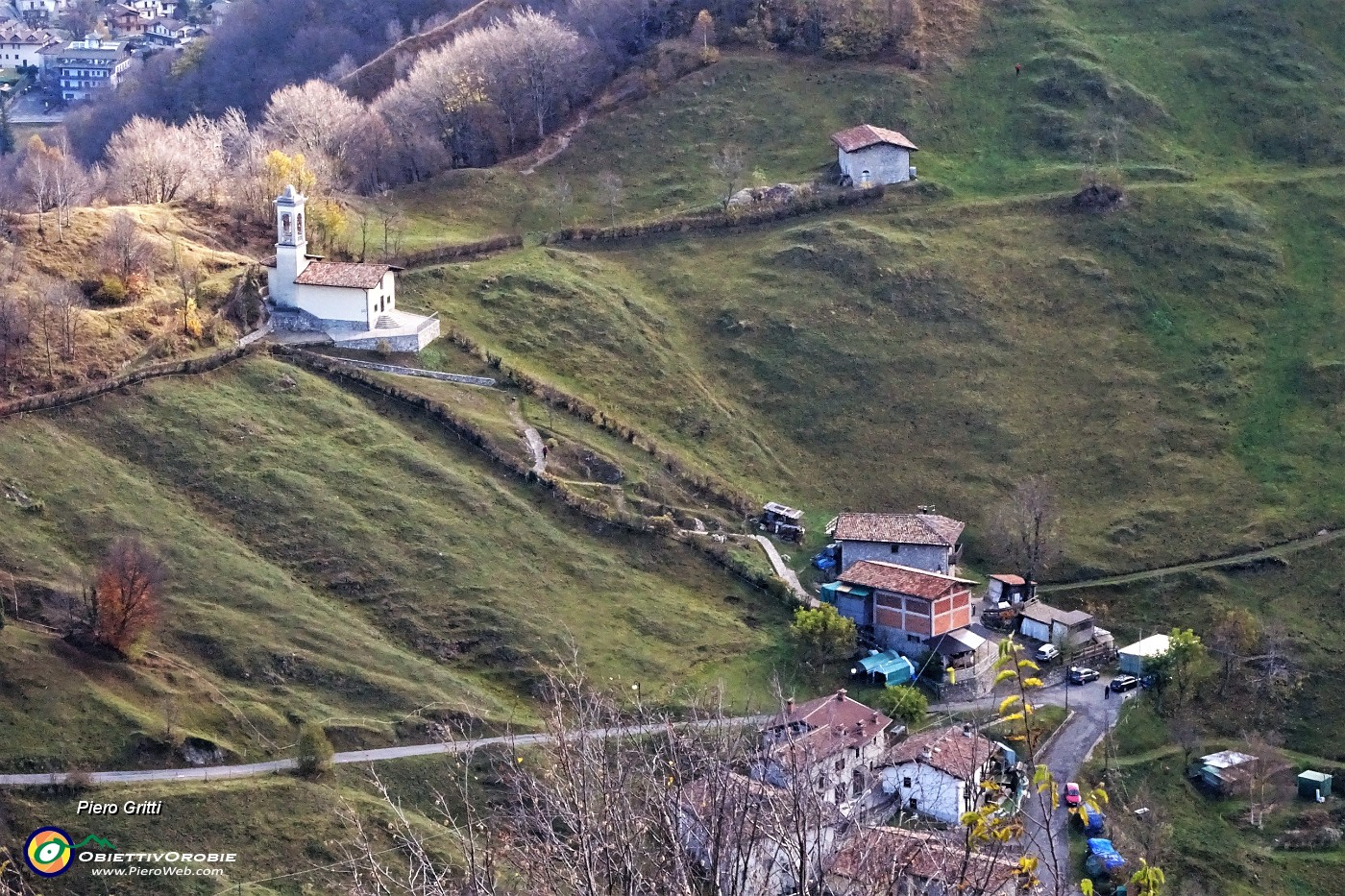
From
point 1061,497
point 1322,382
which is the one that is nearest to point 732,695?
point 1061,497

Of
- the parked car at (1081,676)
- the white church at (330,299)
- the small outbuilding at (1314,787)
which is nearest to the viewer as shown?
the small outbuilding at (1314,787)

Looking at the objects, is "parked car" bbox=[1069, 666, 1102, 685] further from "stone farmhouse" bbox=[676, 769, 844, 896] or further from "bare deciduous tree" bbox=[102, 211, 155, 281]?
"bare deciduous tree" bbox=[102, 211, 155, 281]

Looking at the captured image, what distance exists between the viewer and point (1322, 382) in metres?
66.6

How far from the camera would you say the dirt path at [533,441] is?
192 ft

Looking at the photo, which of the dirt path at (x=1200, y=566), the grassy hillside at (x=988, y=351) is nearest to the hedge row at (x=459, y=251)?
the grassy hillside at (x=988, y=351)

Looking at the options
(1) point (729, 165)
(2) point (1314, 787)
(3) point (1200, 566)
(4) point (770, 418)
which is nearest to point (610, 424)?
(4) point (770, 418)

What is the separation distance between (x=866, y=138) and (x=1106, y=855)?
42.8 metres

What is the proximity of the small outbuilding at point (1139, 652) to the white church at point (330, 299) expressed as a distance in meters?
30.0

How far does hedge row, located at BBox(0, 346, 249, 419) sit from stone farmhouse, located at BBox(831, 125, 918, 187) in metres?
32.3

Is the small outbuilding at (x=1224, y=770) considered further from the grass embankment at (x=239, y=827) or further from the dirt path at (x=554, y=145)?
the dirt path at (x=554, y=145)

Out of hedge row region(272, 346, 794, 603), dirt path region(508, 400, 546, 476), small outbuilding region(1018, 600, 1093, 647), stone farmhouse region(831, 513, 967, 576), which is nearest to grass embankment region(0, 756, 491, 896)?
hedge row region(272, 346, 794, 603)

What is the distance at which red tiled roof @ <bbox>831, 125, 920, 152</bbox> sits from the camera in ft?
252

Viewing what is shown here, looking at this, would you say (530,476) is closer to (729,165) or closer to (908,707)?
(908,707)

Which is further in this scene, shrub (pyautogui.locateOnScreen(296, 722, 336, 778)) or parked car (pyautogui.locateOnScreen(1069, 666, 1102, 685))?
parked car (pyautogui.locateOnScreen(1069, 666, 1102, 685))
